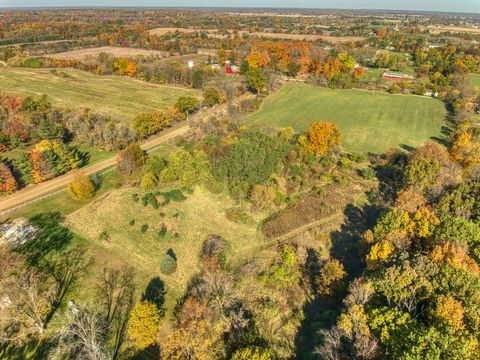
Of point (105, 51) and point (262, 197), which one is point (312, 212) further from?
point (105, 51)

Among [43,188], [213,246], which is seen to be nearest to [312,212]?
[213,246]

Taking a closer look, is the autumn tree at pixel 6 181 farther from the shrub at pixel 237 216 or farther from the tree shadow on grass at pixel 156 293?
the shrub at pixel 237 216

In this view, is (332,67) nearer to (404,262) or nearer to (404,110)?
(404,110)

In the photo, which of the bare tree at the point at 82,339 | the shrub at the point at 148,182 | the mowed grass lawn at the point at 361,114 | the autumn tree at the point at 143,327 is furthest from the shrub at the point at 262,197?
the mowed grass lawn at the point at 361,114

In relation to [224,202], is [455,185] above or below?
above

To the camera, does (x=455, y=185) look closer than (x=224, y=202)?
Yes

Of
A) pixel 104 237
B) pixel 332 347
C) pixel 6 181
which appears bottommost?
pixel 104 237

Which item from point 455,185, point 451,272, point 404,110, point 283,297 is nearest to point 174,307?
point 283,297
